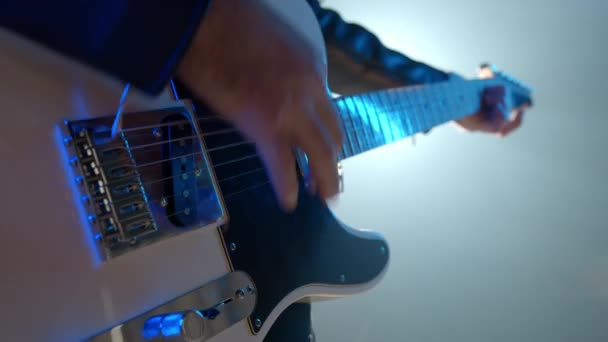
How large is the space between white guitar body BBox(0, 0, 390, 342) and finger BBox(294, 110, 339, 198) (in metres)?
0.15

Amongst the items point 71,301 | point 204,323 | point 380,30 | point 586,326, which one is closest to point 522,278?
point 586,326

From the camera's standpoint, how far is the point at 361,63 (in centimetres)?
102

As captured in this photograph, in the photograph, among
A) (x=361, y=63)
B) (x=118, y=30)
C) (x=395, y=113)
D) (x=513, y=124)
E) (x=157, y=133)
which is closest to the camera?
(x=118, y=30)

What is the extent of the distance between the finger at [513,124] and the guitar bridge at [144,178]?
109cm

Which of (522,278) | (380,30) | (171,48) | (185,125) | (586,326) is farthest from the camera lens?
(380,30)

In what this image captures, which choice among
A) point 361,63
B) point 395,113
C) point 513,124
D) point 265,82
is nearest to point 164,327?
point 265,82

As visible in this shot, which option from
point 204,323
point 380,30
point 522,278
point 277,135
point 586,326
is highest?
point 380,30

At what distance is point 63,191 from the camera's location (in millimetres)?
297

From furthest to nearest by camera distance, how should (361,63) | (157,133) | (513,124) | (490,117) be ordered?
(513,124) < (490,117) < (361,63) < (157,133)

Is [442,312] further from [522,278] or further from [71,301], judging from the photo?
[71,301]

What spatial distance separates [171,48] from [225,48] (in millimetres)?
39

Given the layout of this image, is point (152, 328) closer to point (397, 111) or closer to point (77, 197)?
point (77, 197)

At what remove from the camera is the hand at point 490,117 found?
1.12 m

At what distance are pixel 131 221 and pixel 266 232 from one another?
0.17m
